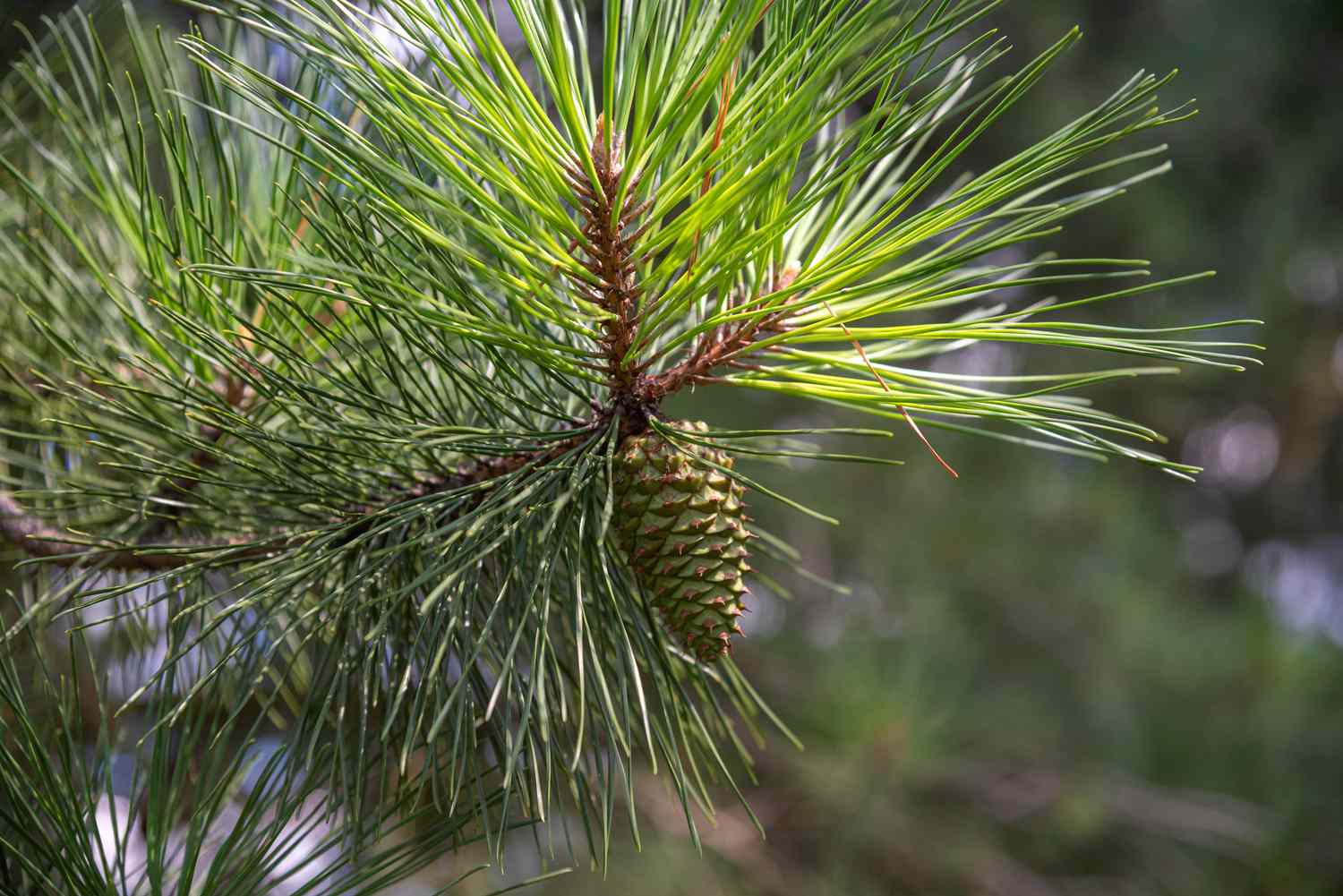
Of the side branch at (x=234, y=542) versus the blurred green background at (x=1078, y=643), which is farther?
the blurred green background at (x=1078, y=643)

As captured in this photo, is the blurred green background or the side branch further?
the blurred green background

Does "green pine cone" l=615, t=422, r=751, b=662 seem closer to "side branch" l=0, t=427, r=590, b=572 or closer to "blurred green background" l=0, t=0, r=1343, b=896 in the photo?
"side branch" l=0, t=427, r=590, b=572

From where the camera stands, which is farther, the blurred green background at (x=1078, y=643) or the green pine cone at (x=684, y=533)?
the blurred green background at (x=1078, y=643)

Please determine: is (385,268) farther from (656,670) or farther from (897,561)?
(897,561)

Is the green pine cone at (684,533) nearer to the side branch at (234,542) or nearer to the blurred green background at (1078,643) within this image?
the side branch at (234,542)

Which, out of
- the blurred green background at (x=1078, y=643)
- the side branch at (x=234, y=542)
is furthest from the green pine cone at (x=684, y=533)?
the blurred green background at (x=1078, y=643)

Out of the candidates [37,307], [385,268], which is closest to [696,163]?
[385,268]

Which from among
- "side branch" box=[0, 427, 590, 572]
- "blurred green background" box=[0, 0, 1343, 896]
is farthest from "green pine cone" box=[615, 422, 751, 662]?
"blurred green background" box=[0, 0, 1343, 896]
